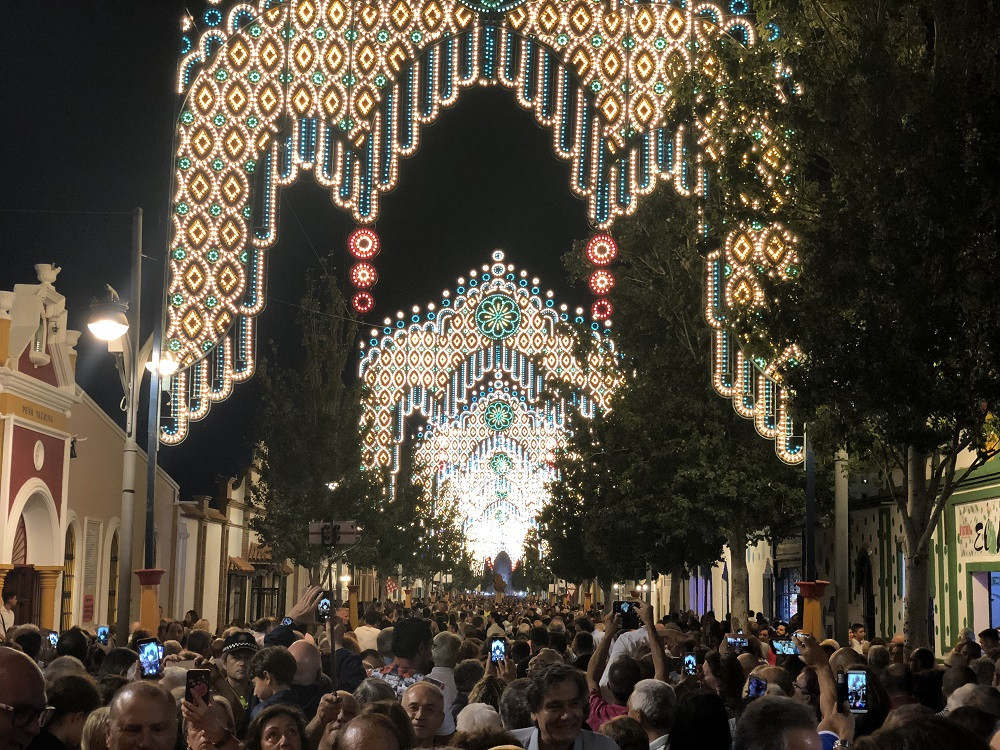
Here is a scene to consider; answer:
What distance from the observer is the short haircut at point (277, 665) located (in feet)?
31.9

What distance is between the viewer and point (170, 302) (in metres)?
21.0

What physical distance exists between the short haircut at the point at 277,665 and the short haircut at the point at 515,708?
1601mm

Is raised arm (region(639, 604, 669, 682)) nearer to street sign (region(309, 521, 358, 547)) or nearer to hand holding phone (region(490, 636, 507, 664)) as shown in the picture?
hand holding phone (region(490, 636, 507, 664))

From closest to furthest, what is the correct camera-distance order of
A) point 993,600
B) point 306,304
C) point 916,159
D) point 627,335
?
point 916,159 → point 993,600 → point 627,335 → point 306,304

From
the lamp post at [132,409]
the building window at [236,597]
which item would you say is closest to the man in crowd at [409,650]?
the lamp post at [132,409]

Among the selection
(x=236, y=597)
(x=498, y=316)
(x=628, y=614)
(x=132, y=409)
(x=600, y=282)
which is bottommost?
(x=236, y=597)

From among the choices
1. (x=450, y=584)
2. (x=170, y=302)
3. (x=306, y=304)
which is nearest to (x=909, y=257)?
(x=170, y=302)

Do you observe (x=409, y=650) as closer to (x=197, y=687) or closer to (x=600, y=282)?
(x=197, y=687)

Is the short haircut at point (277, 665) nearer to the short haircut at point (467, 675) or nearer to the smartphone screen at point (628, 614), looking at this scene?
the short haircut at point (467, 675)

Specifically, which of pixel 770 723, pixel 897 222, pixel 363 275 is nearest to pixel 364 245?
pixel 363 275

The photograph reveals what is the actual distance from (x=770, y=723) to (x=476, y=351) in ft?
129

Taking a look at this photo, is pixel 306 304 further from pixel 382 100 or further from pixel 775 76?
pixel 775 76

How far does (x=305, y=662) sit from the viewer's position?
34.3ft

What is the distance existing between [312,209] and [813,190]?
35402mm
